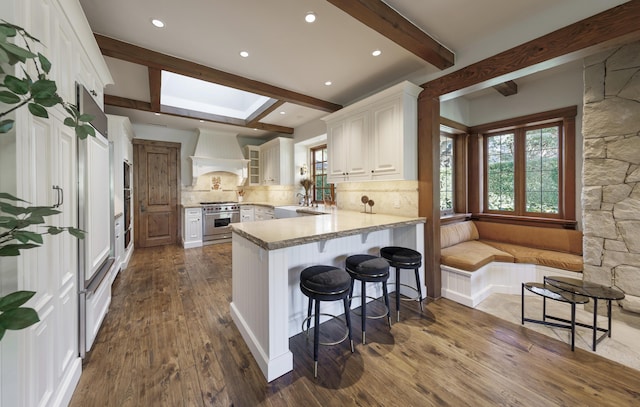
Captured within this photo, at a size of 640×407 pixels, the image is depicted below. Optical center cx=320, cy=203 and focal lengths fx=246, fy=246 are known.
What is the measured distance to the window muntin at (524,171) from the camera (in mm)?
3551

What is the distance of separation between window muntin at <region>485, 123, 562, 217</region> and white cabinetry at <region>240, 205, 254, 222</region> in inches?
198

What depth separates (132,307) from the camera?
277 cm

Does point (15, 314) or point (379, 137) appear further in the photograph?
point (379, 137)

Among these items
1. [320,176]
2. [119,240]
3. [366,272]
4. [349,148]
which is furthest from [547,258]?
[119,240]

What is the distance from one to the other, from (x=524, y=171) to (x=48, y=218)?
5.30 meters

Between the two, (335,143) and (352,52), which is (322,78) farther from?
Result: (335,143)

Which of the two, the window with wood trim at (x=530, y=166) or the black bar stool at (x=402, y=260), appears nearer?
the black bar stool at (x=402, y=260)

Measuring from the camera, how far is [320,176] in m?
5.77

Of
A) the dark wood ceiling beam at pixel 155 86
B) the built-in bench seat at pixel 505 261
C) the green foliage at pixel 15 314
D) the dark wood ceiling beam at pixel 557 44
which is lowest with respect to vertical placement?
the built-in bench seat at pixel 505 261

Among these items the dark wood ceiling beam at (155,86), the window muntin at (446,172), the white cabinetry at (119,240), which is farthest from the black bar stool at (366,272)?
the white cabinetry at (119,240)

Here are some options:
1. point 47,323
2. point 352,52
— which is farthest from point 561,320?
point 47,323

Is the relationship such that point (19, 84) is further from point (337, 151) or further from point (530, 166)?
point (530, 166)

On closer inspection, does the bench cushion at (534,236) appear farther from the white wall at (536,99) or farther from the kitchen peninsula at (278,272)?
the kitchen peninsula at (278,272)

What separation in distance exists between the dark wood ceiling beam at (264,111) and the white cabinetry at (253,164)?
1474 mm
